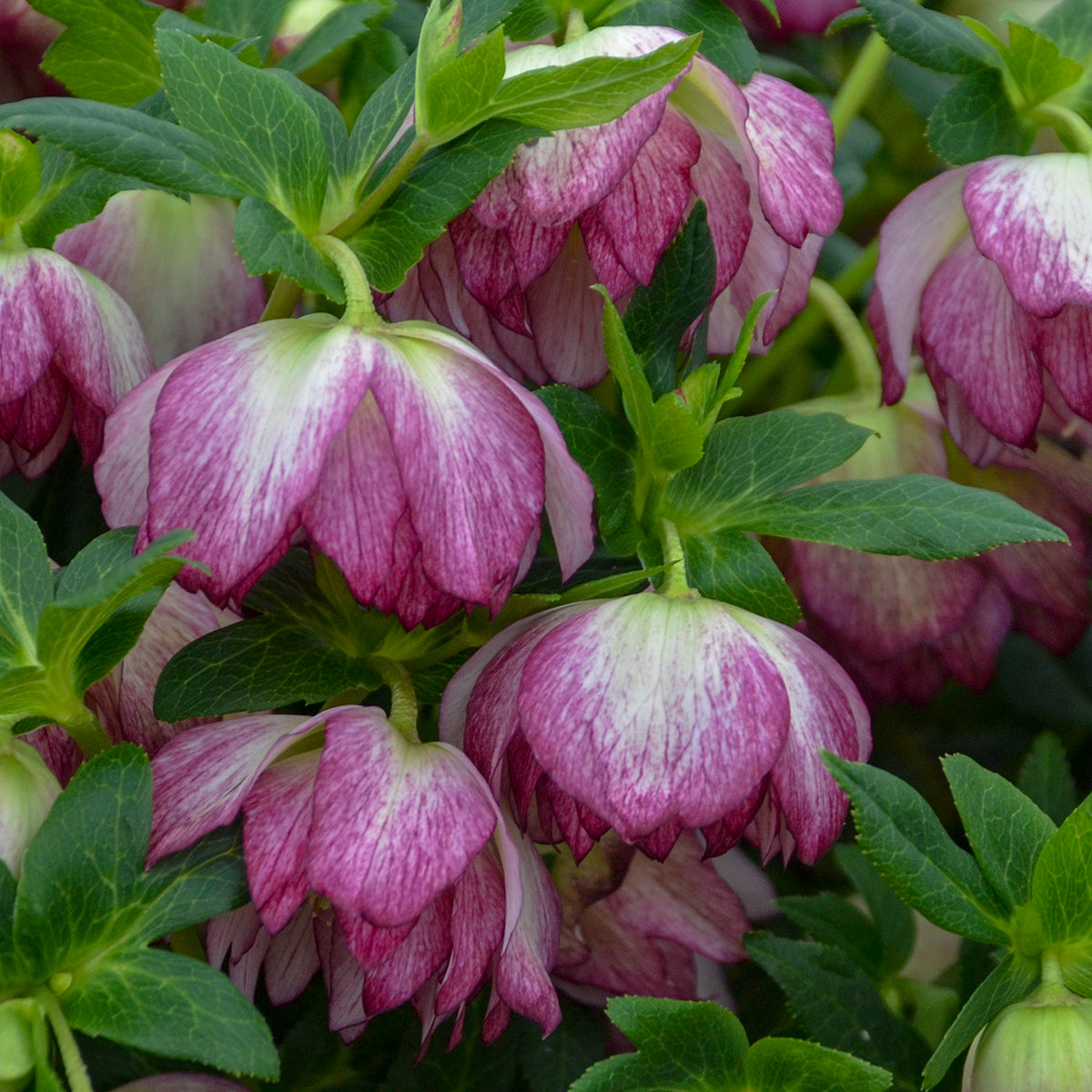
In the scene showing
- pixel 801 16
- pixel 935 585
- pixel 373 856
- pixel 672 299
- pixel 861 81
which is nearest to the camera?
pixel 373 856

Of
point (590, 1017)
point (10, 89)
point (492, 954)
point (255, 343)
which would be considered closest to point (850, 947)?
point (590, 1017)

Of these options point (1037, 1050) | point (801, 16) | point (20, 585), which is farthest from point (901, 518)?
point (801, 16)

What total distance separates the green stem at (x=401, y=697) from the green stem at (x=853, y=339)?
0.81 feet

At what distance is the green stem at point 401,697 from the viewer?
396 mm

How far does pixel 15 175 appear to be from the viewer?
44cm

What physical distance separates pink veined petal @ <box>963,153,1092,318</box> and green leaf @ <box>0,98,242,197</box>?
9.1 inches

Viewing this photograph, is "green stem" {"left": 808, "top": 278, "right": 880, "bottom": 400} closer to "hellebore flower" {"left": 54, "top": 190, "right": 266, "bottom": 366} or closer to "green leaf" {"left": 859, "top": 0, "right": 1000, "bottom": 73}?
"green leaf" {"left": 859, "top": 0, "right": 1000, "bottom": 73}

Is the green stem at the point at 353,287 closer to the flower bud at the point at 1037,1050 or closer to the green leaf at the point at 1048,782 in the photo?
the flower bud at the point at 1037,1050

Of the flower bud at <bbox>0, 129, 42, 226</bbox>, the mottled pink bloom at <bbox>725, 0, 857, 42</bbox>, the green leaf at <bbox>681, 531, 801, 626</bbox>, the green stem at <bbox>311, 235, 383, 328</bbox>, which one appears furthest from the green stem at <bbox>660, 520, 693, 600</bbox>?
the mottled pink bloom at <bbox>725, 0, 857, 42</bbox>

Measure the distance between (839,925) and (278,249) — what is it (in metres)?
0.37

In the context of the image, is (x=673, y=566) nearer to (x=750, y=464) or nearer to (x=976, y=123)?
(x=750, y=464)

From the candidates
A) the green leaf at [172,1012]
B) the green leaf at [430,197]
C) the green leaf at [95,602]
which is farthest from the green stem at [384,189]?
the green leaf at [172,1012]

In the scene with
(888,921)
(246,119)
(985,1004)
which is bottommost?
(888,921)

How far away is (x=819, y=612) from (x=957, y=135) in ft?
0.60
